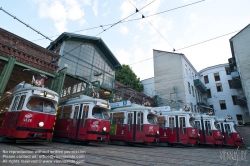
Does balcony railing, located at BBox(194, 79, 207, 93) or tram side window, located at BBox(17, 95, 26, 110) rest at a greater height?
balcony railing, located at BBox(194, 79, 207, 93)

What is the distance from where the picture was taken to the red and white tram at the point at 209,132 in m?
14.0

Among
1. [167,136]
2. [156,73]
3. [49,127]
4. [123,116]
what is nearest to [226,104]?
[156,73]

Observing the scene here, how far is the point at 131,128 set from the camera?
1059 centimetres

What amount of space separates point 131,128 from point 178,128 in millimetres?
4355

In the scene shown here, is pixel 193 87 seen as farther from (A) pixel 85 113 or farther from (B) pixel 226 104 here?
(A) pixel 85 113

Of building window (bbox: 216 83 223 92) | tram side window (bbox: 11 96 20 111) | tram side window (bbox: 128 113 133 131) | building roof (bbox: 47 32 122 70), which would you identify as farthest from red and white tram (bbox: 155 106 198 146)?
building window (bbox: 216 83 223 92)

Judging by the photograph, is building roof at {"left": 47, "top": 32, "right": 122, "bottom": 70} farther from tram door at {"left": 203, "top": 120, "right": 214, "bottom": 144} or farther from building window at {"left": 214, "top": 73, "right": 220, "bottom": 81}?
building window at {"left": 214, "top": 73, "right": 220, "bottom": 81}

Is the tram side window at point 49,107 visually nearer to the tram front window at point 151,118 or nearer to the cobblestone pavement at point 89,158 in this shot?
the cobblestone pavement at point 89,158

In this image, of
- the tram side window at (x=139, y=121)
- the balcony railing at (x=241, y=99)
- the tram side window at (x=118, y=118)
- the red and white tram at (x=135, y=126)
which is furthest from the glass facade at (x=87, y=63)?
the balcony railing at (x=241, y=99)

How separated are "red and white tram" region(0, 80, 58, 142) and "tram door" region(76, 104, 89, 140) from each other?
1.63m

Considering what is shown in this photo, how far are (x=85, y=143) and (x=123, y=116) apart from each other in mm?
3344

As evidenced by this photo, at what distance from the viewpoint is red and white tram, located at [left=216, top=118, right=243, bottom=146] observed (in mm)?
15073

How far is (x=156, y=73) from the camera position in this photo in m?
27.7

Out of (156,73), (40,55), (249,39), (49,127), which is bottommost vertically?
(49,127)
